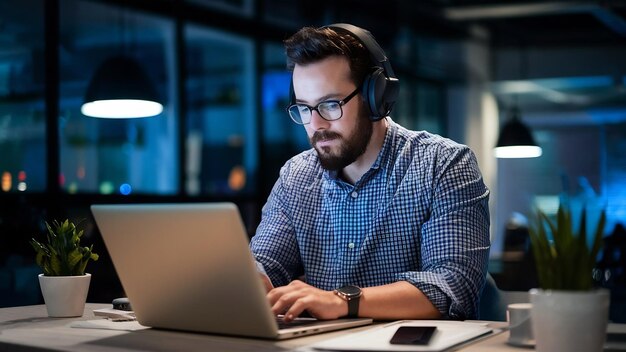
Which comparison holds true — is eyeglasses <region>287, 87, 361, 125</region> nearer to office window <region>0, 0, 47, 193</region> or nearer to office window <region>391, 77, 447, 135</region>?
office window <region>0, 0, 47, 193</region>

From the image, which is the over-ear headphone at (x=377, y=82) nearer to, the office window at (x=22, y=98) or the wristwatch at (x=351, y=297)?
the wristwatch at (x=351, y=297)

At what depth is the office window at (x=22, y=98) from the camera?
474cm

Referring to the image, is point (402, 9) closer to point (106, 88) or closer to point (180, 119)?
point (180, 119)

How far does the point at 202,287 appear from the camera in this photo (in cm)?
160

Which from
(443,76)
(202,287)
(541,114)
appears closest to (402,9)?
(443,76)

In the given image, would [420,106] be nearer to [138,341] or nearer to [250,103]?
[250,103]

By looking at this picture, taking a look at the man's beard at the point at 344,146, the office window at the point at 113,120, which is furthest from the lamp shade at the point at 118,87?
the man's beard at the point at 344,146

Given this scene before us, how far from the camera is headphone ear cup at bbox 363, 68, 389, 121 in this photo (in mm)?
2271

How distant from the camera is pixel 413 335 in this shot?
1519 millimetres

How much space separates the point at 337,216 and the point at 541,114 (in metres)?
9.70

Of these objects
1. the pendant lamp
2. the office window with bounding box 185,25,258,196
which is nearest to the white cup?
the office window with bounding box 185,25,258,196

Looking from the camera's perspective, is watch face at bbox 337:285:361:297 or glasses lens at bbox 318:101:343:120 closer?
watch face at bbox 337:285:361:297

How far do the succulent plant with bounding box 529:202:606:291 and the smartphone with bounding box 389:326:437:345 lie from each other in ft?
0.75

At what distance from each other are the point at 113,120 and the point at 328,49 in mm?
3717
